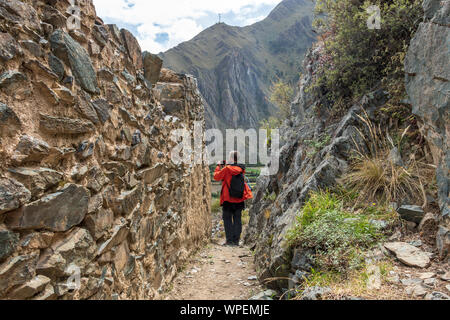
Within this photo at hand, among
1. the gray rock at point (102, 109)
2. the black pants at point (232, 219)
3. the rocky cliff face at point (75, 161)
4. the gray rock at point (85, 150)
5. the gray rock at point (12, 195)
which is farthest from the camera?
the black pants at point (232, 219)

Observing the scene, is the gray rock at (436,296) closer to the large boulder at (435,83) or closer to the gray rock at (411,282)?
the gray rock at (411,282)

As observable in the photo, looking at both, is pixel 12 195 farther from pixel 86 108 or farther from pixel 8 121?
pixel 86 108

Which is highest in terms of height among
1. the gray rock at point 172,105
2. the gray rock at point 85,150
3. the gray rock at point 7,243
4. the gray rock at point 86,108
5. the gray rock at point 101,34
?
the gray rock at point 101,34

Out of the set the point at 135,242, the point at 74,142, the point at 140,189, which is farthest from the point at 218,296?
the point at 74,142

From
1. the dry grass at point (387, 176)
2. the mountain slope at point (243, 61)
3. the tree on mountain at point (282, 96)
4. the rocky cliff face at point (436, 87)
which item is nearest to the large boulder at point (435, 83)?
the rocky cliff face at point (436, 87)

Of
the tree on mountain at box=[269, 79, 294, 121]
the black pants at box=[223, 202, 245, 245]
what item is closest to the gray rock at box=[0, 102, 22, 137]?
the black pants at box=[223, 202, 245, 245]

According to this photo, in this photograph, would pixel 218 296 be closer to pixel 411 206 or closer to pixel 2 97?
pixel 411 206

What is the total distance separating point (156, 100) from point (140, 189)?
1.38 metres

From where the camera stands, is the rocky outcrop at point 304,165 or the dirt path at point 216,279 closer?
the rocky outcrop at point 304,165

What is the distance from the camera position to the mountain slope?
79188mm

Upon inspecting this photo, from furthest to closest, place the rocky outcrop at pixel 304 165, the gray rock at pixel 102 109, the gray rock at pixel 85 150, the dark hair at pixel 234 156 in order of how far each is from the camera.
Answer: the dark hair at pixel 234 156
the rocky outcrop at pixel 304 165
the gray rock at pixel 102 109
the gray rock at pixel 85 150

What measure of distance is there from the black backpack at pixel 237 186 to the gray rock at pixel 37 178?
14.1 ft

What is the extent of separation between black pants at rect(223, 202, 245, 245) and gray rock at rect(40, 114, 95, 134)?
445 centimetres

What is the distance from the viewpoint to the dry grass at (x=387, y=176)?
3.04 meters
